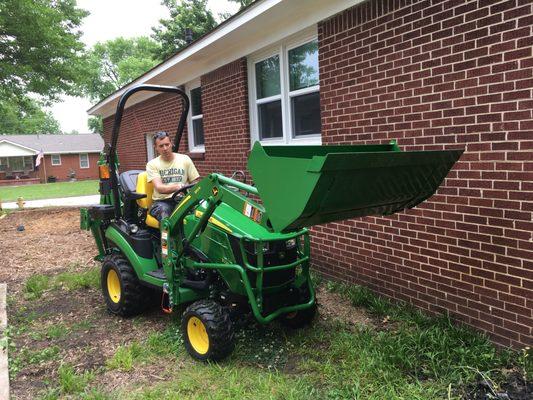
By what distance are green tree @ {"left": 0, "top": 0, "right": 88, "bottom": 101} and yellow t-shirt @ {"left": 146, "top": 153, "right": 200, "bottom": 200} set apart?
373 inches

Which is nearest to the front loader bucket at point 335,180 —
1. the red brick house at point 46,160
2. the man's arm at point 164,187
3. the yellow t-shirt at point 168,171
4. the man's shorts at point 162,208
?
the man's arm at point 164,187

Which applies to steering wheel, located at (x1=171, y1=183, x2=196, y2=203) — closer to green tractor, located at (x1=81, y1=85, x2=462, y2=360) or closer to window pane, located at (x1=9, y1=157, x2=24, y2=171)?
green tractor, located at (x1=81, y1=85, x2=462, y2=360)

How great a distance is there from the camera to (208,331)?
3357 mm

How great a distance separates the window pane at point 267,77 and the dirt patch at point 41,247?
3.62 metres

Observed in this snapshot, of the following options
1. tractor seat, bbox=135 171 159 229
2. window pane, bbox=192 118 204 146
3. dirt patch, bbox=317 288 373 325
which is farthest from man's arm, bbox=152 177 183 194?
window pane, bbox=192 118 204 146

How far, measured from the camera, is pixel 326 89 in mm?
5176

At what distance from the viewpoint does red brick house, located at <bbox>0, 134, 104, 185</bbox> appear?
131ft

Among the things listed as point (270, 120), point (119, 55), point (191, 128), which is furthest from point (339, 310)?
point (119, 55)

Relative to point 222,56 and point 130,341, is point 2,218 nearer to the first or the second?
point 222,56

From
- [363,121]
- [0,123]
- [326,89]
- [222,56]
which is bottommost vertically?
[363,121]

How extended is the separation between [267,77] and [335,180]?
14.6 ft

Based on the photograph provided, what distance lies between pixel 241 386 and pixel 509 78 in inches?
113

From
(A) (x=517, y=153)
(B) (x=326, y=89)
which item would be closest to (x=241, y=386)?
(A) (x=517, y=153)

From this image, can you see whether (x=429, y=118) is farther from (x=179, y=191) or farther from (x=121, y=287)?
(x=121, y=287)
